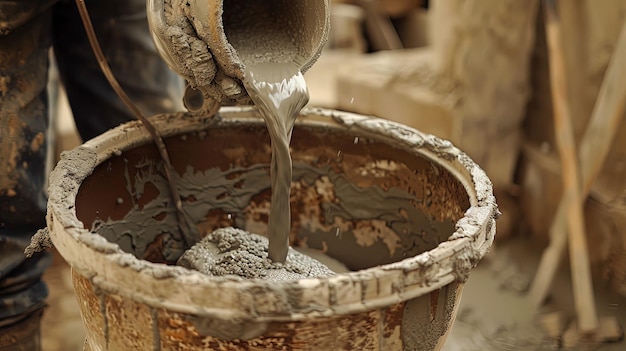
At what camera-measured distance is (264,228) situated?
177cm

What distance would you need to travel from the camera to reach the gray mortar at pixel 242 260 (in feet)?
4.52

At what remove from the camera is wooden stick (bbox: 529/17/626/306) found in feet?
6.57

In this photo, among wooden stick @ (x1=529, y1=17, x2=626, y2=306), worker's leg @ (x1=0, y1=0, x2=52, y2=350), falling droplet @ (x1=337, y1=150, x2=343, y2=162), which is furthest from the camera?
Result: wooden stick @ (x1=529, y1=17, x2=626, y2=306)

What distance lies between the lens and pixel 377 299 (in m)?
1.02

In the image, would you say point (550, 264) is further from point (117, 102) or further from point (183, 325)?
point (183, 325)

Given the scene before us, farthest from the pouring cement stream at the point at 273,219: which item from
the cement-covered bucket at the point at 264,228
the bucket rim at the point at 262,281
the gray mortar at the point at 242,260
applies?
the bucket rim at the point at 262,281

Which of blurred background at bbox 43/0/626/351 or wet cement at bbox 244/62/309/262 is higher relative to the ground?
wet cement at bbox 244/62/309/262

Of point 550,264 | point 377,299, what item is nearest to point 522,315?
point 550,264

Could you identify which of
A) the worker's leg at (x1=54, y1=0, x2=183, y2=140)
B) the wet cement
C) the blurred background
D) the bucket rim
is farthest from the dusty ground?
the bucket rim

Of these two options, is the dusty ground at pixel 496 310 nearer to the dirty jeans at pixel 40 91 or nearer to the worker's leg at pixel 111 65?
the dirty jeans at pixel 40 91

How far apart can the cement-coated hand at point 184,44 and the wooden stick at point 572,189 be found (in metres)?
1.22

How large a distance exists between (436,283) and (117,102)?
1.09m

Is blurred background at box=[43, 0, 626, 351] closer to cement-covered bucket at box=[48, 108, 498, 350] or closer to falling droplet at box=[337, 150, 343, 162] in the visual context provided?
cement-covered bucket at box=[48, 108, 498, 350]

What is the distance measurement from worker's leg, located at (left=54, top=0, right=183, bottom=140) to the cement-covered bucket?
0.28m
